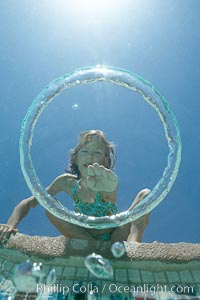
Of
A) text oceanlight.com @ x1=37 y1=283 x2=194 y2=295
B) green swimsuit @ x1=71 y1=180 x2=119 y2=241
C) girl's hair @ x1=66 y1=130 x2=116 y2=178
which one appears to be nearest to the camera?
text oceanlight.com @ x1=37 y1=283 x2=194 y2=295

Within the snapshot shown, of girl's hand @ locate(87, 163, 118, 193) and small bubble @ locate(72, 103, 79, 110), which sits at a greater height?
small bubble @ locate(72, 103, 79, 110)

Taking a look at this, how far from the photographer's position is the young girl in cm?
297

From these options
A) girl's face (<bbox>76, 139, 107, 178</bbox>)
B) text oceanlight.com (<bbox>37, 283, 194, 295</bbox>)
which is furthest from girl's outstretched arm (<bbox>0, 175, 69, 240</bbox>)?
text oceanlight.com (<bbox>37, 283, 194, 295</bbox>)

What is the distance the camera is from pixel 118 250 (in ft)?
7.73

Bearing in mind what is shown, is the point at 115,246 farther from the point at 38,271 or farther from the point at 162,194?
the point at 162,194

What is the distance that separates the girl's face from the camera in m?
3.70

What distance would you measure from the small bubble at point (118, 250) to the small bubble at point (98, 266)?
0.28 ft

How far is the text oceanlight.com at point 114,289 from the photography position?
2029mm

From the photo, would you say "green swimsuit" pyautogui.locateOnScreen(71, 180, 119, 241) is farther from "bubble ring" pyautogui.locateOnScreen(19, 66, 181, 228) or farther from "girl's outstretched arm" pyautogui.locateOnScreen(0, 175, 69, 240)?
"girl's outstretched arm" pyautogui.locateOnScreen(0, 175, 69, 240)

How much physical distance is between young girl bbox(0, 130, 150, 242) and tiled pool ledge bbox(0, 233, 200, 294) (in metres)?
0.21

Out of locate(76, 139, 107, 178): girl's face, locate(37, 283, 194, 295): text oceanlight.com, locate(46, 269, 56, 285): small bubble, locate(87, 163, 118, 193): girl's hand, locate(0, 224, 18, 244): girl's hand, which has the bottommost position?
locate(37, 283, 194, 295): text oceanlight.com

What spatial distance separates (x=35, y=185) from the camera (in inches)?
134

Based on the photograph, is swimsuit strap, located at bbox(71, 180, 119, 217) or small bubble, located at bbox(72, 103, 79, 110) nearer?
swimsuit strap, located at bbox(71, 180, 119, 217)

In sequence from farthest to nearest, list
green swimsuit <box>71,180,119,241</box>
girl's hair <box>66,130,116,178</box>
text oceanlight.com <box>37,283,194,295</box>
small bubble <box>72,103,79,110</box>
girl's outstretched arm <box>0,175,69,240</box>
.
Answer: small bubble <box>72,103,79,110</box>, girl's hair <box>66,130,116,178</box>, girl's outstretched arm <box>0,175,69,240</box>, green swimsuit <box>71,180,119,241</box>, text oceanlight.com <box>37,283,194,295</box>
